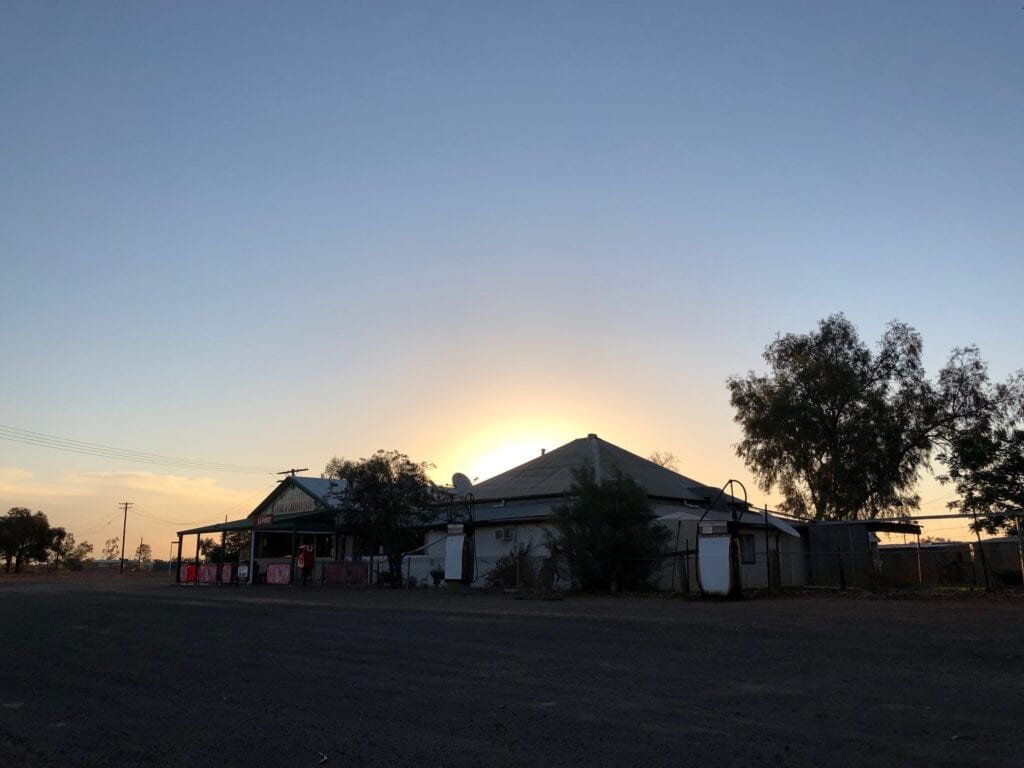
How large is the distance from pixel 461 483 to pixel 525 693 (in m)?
37.3

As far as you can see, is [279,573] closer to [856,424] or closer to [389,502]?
[389,502]

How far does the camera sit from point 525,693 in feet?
29.9

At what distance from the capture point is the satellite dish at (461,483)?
A: 4566 centimetres

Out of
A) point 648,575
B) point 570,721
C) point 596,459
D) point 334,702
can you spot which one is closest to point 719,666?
point 570,721

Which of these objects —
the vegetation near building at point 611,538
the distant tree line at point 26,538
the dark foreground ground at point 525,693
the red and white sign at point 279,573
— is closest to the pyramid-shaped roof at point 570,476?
the vegetation near building at point 611,538

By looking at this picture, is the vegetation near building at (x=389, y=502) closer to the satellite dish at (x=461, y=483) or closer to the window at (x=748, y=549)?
the satellite dish at (x=461, y=483)

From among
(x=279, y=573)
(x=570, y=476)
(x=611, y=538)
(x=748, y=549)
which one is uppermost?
(x=570, y=476)

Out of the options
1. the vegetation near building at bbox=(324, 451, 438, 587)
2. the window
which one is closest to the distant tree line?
the vegetation near building at bbox=(324, 451, 438, 587)

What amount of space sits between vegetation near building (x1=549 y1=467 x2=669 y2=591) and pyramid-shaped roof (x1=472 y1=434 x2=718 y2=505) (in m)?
7.39

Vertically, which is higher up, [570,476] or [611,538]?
[570,476]

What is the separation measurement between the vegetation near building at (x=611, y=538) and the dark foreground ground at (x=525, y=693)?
1163 cm

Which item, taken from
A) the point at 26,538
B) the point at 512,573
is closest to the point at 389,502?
the point at 512,573

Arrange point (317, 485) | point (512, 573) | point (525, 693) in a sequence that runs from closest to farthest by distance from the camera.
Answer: point (525, 693)
point (512, 573)
point (317, 485)

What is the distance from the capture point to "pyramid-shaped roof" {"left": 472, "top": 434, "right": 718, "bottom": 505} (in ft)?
129
